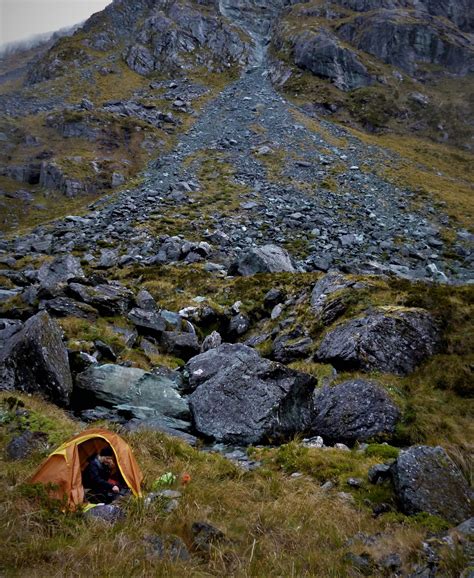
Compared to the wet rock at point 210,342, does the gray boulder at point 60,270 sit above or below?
above

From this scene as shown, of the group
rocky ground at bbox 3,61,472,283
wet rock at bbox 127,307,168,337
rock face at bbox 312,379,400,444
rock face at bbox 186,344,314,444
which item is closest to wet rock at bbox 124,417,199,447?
rock face at bbox 186,344,314,444

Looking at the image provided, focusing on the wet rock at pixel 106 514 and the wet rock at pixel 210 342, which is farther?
the wet rock at pixel 210 342

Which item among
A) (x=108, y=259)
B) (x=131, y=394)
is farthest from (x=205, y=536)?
(x=108, y=259)

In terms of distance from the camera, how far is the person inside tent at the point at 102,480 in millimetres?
6137

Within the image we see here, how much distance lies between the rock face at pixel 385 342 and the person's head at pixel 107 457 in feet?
21.8

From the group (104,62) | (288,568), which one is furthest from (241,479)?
(104,62)

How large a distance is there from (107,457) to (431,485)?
196 inches

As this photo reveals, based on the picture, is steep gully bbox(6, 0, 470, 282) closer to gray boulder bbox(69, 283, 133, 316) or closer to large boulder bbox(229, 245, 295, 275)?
large boulder bbox(229, 245, 295, 275)

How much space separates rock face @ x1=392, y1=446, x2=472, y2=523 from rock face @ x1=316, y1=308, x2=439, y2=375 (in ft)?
13.4

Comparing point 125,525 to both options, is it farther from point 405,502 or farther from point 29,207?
point 29,207

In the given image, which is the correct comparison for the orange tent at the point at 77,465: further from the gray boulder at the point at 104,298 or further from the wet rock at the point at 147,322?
the gray boulder at the point at 104,298

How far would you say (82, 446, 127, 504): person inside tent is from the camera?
6137mm

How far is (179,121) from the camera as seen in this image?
57188mm

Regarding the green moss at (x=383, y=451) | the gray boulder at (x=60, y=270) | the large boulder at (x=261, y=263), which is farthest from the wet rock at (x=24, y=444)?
the large boulder at (x=261, y=263)
